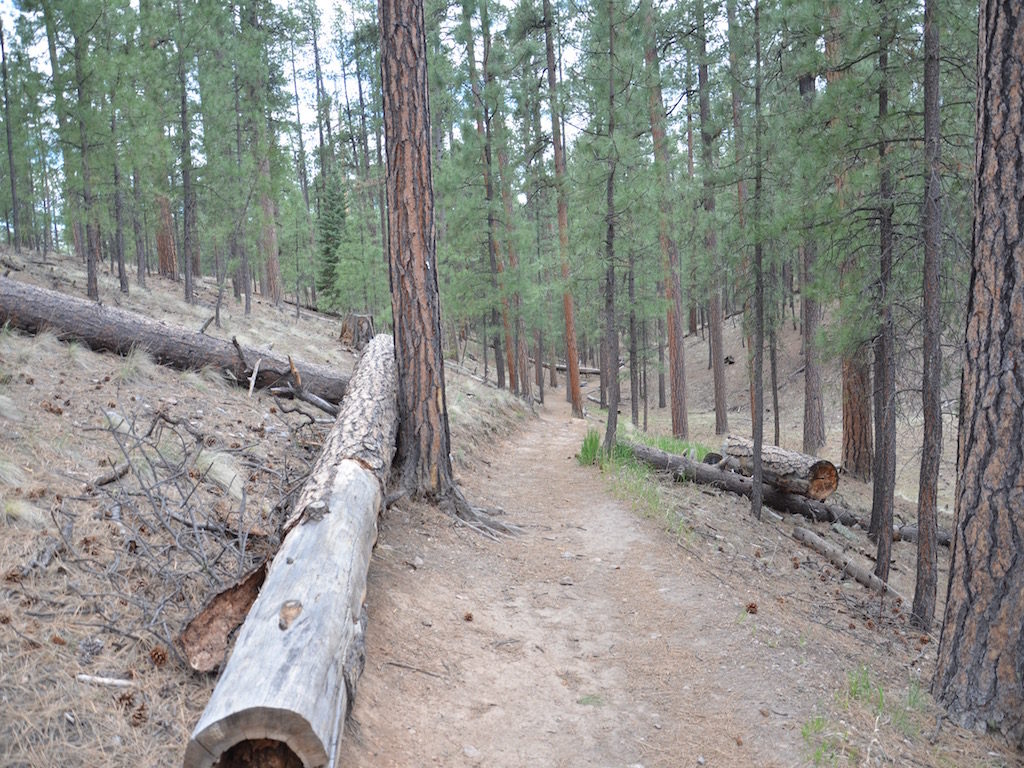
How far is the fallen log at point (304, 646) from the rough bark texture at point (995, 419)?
132 inches

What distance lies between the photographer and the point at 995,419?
3.45 m

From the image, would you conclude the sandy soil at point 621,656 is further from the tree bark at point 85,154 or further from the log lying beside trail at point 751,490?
the tree bark at point 85,154

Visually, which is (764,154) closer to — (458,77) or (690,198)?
(690,198)

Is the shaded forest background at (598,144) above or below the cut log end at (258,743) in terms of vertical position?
above

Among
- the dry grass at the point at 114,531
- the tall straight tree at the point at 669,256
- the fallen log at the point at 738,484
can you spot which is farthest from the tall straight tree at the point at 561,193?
the dry grass at the point at 114,531

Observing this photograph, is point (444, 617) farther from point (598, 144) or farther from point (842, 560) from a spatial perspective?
point (598, 144)

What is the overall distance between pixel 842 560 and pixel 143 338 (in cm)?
908

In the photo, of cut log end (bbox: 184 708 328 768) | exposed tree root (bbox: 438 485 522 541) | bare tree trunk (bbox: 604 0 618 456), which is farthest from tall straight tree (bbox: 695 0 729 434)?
cut log end (bbox: 184 708 328 768)

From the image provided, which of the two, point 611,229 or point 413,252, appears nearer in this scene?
point 413,252

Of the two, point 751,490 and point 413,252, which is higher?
point 413,252

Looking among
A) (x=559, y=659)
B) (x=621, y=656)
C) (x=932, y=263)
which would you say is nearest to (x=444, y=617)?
(x=559, y=659)

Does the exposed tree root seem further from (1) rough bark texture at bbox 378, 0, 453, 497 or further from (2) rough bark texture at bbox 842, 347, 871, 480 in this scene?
(2) rough bark texture at bbox 842, 347, 871, 480

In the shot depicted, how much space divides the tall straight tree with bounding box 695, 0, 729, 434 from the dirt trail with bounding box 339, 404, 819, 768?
225 inches

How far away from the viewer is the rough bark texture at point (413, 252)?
20.5 ft
